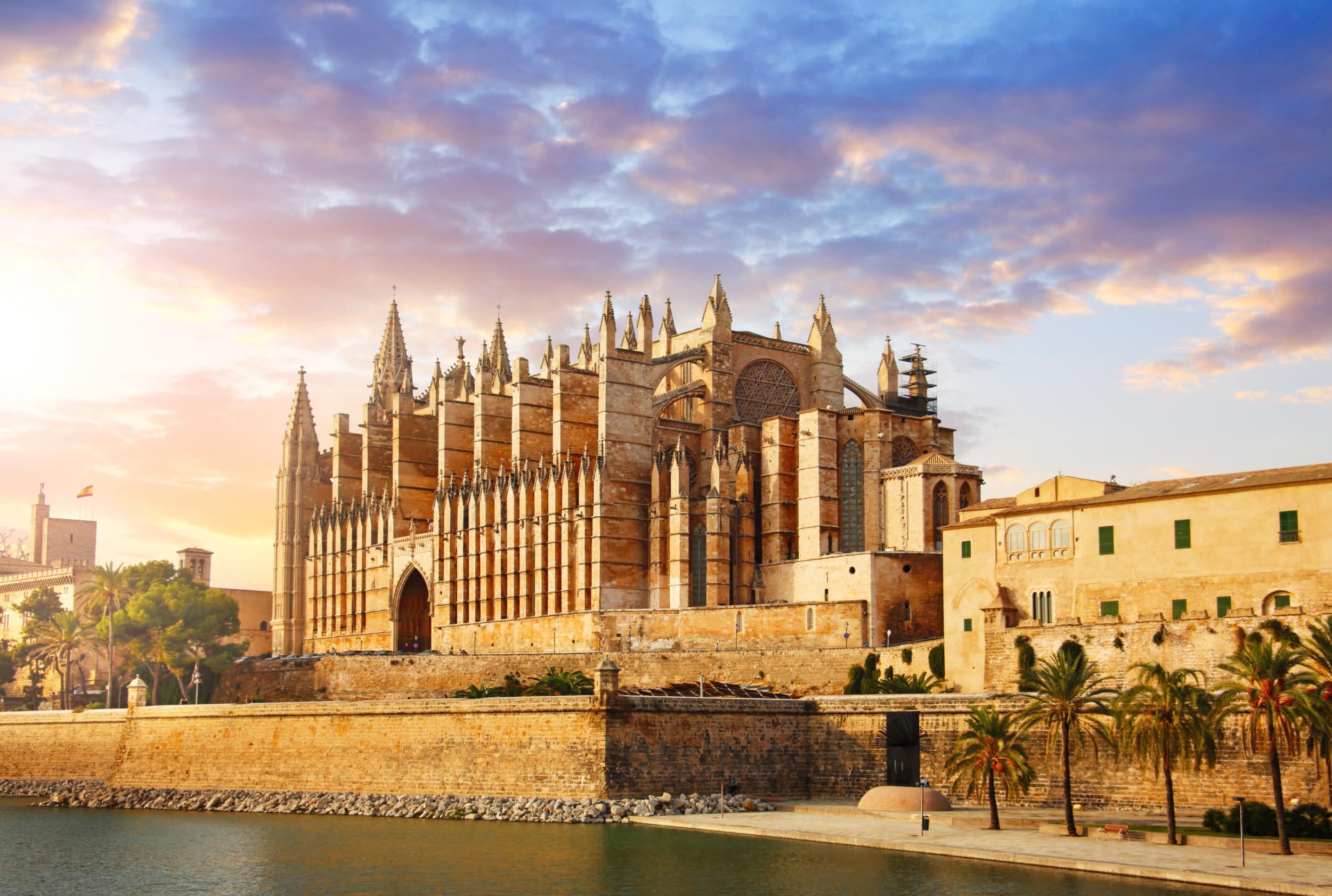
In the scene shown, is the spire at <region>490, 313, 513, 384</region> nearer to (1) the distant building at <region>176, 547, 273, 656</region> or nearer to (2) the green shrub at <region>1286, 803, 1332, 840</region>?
(1) the distant building at <region>176, 547, 273, 656</region>

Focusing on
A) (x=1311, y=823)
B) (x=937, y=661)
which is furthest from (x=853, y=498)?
(x=1311, y=823)

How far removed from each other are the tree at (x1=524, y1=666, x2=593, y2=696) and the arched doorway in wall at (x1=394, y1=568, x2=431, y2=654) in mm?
22307

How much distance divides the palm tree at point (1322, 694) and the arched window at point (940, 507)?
2291 centimetres

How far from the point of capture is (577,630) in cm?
5922

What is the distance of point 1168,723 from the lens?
1216 inches

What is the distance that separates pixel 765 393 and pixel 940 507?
13510 millimetres

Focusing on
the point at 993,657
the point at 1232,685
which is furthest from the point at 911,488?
the point at 1232,685

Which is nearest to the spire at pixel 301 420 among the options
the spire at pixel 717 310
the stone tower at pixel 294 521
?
the stone tower at pixel 294 521

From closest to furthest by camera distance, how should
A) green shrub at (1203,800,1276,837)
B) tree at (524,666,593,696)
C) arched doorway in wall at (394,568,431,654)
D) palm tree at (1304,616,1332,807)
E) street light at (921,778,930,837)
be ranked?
1. palm tree at (1304,616,1332,807)
2. green shrub at (1203,800,1276,837)
3. street light at (921,778,930,837)
4. tree at (524,666,593,696)
5. arched doorway in wall at (394,568,431,654)

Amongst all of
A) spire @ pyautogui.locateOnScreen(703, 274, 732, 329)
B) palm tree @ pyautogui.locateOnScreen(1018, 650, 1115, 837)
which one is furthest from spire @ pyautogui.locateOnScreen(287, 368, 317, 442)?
palm tree @ pyautogui.locateOnScreen(1018, 650, 1115, 837)

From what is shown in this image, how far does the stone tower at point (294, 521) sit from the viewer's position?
82.4 meters

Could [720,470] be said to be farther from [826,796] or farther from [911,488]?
[826,796]

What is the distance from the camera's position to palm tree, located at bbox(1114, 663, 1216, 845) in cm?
3070

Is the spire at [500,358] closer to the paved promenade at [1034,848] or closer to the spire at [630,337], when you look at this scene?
the spire at [630,337]
